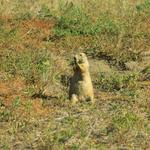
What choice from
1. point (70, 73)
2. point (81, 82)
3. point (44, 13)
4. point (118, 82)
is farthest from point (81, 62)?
point (44, 13)

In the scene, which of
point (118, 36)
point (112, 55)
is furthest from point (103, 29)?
point (112, 55)

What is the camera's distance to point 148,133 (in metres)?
8.50

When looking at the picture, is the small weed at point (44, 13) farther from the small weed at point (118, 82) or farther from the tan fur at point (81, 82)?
the tan fur at point (81, 82)

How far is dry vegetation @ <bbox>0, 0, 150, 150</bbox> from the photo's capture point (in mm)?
8438

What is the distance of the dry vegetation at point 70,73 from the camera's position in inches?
332

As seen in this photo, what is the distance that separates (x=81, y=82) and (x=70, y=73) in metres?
2.26

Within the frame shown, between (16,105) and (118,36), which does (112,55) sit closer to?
(118,36)

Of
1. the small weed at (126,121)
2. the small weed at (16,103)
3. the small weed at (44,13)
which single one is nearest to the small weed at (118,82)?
the small weed at (126,121)

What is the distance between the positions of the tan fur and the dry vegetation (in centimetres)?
19

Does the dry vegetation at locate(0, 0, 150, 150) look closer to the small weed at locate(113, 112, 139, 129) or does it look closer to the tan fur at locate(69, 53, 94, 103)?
the small weed at locate(113, 112, 139, 129)

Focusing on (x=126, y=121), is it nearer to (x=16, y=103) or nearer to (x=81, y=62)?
(x=81, y=62)

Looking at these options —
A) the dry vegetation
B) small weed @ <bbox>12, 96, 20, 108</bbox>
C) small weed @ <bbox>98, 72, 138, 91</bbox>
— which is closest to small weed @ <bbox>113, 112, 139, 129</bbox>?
the dry vegetation

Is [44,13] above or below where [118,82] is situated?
above

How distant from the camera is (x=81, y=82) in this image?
9898 mm
